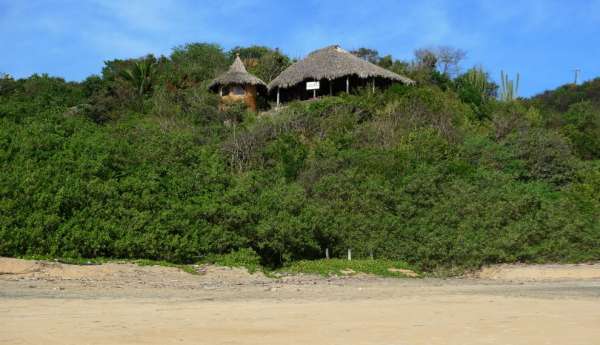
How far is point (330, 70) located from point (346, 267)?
17708mm

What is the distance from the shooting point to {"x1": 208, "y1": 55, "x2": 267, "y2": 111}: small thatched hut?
34.1 m

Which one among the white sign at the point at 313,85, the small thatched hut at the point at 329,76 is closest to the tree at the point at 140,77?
the small thatched hut at the point at 329,76

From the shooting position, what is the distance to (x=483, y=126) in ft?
102

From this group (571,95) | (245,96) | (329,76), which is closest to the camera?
(329,76)

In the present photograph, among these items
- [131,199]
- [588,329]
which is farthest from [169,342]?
[131,199]

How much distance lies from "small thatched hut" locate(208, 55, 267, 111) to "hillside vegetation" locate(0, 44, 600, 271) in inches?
153

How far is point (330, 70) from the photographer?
32938 mm

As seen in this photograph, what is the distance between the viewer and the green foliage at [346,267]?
16641 mm

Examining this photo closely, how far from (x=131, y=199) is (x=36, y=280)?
4.22 metres

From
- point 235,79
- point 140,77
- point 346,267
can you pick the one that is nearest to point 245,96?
point 235,79

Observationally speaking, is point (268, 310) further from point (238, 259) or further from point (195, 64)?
point (195, 64)

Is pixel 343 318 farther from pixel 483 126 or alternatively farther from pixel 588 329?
pixel 483 126

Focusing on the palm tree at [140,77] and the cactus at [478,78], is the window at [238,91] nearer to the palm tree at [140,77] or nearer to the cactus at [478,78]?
the palm tree at [140,77]

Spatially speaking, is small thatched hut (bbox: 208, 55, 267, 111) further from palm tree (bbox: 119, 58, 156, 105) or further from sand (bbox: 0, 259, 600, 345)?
sand (bbox: 0, 259, 600, 345)
